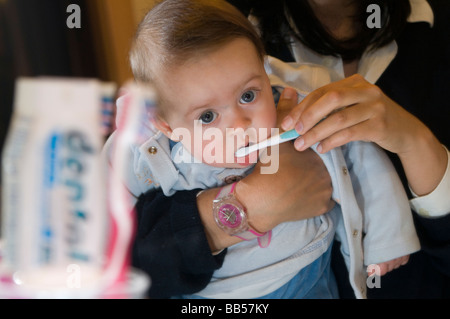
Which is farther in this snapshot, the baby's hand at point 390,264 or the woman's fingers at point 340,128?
the baby's hand at point 390,264

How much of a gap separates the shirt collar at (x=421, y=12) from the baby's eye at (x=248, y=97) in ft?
1.43

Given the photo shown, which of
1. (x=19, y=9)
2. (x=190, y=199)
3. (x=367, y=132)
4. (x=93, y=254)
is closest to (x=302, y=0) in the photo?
(x=367, y=132)

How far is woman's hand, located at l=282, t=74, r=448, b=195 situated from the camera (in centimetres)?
57

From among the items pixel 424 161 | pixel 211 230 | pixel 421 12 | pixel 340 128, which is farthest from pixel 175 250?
pixel 421 12

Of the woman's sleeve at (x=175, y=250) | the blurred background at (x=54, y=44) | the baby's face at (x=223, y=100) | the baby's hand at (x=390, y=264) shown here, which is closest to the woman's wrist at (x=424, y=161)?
the baby's hand at (x=390, y=264)

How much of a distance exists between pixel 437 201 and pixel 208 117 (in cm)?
39

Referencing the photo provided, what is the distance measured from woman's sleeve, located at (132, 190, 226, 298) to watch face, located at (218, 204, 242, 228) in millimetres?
37

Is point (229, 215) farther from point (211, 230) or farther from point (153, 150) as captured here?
point (153, 150)

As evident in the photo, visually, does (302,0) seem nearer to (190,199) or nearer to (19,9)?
(190,199)

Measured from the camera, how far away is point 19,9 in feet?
1.06

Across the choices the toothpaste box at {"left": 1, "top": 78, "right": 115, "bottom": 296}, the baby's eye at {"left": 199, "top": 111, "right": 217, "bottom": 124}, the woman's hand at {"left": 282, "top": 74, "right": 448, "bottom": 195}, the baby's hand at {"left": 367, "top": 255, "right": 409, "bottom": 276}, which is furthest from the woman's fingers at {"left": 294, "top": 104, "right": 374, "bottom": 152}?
the toothpaste box at {"left": 1, "top": 78, "right": 115, "bottom": 296}

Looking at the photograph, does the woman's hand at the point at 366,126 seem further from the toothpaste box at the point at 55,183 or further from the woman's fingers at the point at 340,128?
the toothpaste box at the point at 55,183

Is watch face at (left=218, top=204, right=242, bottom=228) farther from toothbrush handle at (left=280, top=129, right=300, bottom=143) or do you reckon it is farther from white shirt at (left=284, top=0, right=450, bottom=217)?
white shirt at (left=284, top=0, right=450, bottom=217)

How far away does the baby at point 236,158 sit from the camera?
55 centimetres
